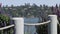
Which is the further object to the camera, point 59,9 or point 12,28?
point 59,9

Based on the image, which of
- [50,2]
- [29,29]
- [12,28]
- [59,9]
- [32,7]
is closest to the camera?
[12,28]

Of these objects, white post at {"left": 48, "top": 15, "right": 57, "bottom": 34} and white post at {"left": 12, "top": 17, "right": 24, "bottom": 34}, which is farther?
white post at {"left": 48, "top": 15, "right": 57, "bottom": 34}

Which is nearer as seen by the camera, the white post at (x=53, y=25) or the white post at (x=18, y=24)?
the white post at (x=18, y=24)

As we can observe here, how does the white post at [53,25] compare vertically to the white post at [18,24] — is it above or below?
below

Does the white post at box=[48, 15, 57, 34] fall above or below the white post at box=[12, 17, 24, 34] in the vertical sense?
below

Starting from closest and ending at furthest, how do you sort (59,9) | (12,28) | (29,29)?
(12,28) < (29,29) < (59,9)

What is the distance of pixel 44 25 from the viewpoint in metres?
5.64

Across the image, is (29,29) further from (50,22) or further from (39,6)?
(39,6)

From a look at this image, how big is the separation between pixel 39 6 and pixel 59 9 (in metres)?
0.67

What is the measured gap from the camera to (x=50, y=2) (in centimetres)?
717

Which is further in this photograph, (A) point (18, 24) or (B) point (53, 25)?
(B) point (53, 25)

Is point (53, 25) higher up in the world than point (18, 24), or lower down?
lower down

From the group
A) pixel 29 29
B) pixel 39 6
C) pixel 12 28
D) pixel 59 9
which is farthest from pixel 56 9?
pixel 12 28

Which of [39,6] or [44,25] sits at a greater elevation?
[39,6]
